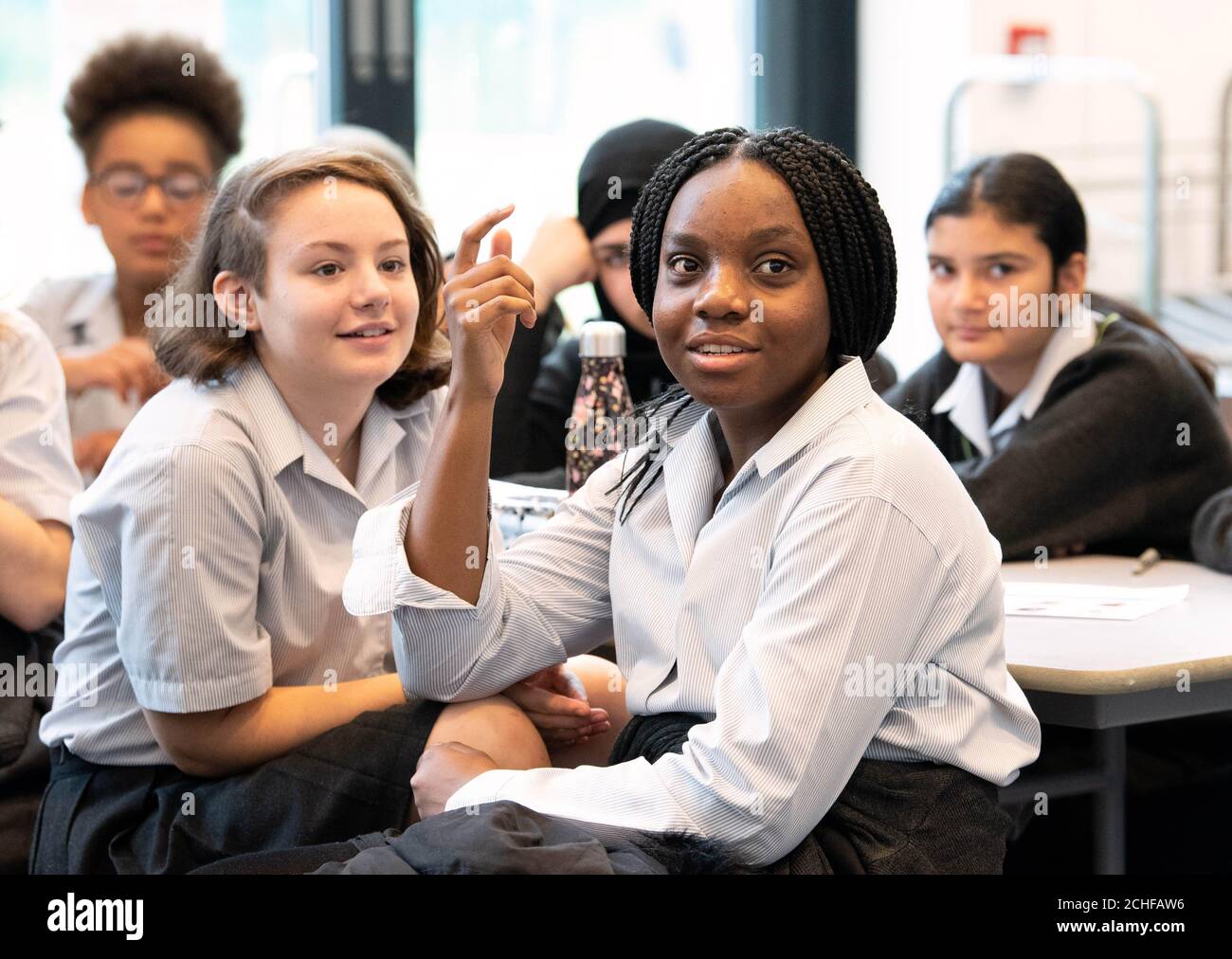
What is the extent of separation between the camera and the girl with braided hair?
49.4 inches

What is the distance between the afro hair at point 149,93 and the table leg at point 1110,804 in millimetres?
1908

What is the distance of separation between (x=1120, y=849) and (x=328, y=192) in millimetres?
1278

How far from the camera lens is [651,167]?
2770 mm

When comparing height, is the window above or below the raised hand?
above

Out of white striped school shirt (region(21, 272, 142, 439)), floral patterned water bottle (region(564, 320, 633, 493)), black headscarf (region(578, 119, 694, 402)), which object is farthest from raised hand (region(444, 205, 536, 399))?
white striped school shirt (region(21, 272, 142, 439))

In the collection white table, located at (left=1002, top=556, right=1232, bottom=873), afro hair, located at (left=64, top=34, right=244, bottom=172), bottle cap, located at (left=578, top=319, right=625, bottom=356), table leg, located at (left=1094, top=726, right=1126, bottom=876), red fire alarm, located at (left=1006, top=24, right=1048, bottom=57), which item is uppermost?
red fire alarm, located at (left=1006, top=24, right=1048, bottom=57)

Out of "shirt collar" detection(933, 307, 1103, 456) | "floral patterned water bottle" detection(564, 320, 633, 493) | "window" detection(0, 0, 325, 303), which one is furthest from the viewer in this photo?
"window" detection(0, 0, 325, 303)

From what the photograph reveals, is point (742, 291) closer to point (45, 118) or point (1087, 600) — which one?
point (1087, 600)

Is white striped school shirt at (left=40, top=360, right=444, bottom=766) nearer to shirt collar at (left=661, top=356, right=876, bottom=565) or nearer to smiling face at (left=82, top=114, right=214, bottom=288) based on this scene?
shirt collar at (left=661, top=356, right=876, bottom=565)

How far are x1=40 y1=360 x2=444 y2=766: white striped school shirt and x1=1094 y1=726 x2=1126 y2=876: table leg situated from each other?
0.91m

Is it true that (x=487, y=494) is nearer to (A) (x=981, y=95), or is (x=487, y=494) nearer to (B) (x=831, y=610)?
(B) (x=831, y=610)

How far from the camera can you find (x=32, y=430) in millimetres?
2027

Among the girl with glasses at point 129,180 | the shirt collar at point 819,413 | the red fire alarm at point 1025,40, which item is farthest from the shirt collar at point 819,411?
the red fire alarm at point 1025,40

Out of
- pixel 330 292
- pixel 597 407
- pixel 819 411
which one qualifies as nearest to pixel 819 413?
pixel 819 411
